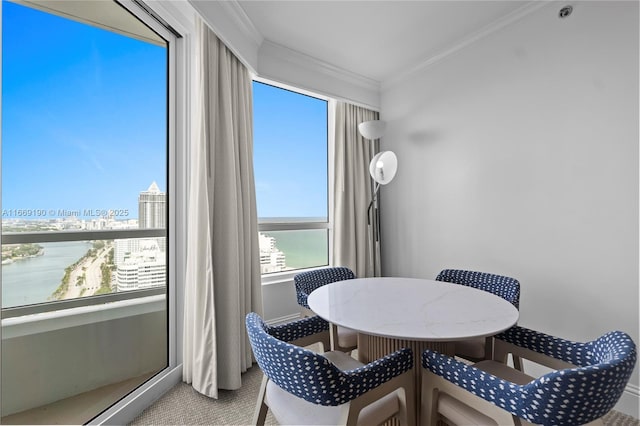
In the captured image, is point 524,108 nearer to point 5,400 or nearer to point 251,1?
point 251,1

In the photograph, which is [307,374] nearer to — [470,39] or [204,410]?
[204,410]

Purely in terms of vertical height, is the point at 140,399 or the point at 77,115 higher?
the point at 77,115

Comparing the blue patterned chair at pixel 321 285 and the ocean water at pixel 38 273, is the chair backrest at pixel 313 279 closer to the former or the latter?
the blue patterned chair at pixel 321 285

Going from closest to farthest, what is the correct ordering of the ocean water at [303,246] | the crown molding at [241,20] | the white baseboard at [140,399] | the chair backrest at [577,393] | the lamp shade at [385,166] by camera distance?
the chair backrest at [577,393] → the white baseboard at [140,399] → the crown molding at [241,20] → the lamp shade at [385,166] → the ocean water at [303,246]

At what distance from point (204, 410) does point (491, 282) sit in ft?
6.86

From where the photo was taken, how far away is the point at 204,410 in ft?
5.92

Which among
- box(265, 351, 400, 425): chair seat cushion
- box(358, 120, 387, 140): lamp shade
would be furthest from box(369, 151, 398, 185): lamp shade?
box(265, 351, 400, 425): chair seat cushion

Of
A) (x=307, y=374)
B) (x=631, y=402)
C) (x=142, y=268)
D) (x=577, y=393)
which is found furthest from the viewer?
(x=142, y=268)

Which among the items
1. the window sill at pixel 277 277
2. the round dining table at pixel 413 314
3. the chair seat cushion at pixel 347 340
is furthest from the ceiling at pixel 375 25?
the chair seat cushion at pixel 347 340

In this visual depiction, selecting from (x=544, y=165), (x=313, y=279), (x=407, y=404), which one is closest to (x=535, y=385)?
(x=407, y=404)

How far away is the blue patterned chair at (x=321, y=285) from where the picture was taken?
1.81 meters

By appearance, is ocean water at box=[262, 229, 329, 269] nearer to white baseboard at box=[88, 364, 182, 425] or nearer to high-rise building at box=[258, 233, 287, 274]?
high-rise building at box=[258, 233, 287, 274]

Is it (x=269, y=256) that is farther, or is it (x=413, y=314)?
(x=269, y=256)

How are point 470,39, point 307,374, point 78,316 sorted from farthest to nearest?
point 470,39 → point 78,316 → point 307,374
